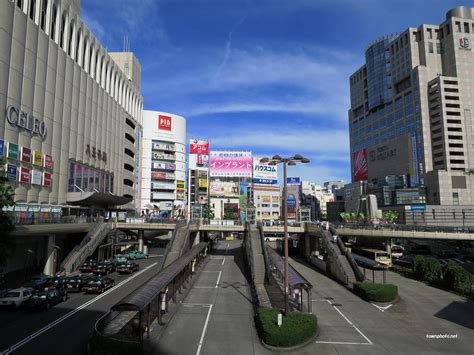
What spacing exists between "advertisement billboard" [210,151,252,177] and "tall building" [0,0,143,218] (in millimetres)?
59938

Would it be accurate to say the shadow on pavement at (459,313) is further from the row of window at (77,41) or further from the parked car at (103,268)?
the row of window at (77,41)

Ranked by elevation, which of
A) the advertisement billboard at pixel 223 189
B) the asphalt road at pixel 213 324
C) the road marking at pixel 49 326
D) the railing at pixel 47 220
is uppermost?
the advertisement billboard at pixel 223 189

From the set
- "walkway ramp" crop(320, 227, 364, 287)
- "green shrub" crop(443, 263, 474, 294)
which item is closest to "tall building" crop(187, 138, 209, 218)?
"walkway ramp" crop(320, 227, 364, 287)

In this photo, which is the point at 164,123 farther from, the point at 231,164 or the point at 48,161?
the point at 48,161

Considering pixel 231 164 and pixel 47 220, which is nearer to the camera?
pixel 47 220

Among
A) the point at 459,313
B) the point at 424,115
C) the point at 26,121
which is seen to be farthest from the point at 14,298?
the point at 424,115

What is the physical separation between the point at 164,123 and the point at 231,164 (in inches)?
1161

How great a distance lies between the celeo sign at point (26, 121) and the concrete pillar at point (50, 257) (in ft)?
46.7

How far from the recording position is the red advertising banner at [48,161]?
4984cm

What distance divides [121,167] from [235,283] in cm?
5368

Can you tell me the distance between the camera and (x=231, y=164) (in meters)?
137

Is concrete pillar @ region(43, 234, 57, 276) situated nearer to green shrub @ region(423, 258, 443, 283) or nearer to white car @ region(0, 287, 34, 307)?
white car @ region(0, 287, 34, 307)

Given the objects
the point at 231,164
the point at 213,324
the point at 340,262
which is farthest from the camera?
the point at 231,164

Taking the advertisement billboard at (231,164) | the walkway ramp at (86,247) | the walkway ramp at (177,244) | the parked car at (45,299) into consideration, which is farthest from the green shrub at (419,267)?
the advertisement billboard at (231,164)
